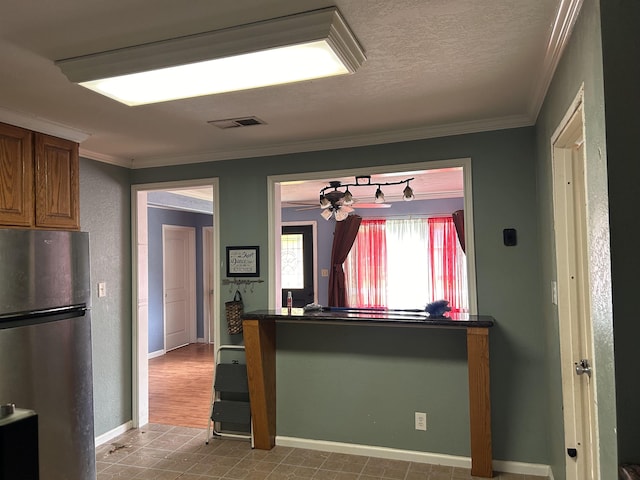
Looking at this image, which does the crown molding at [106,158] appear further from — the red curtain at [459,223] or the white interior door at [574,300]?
the red curtain at [459,223]

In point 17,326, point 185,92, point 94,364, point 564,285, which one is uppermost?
point 185,92

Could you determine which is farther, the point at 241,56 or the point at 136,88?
the point at 136,88

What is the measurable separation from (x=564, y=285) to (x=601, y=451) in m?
0.99

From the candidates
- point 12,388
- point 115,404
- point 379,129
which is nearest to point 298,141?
point 379,129

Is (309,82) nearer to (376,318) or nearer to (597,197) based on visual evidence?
(597,197)

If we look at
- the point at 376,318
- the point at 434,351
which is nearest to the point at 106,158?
the point at 376,318

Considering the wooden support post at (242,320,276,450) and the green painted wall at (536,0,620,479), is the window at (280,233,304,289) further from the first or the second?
the green painted wall at (536,0,620,479)

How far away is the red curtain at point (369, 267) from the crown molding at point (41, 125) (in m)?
4.63

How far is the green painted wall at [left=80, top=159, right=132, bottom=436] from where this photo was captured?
364cm

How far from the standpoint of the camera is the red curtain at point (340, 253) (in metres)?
7.12

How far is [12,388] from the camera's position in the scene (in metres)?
2.39

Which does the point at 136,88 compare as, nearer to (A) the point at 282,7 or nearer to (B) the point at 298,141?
(A) the point at 282,7

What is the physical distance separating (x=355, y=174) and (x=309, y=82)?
120cm

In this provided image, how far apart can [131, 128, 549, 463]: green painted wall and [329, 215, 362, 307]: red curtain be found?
140 inches
